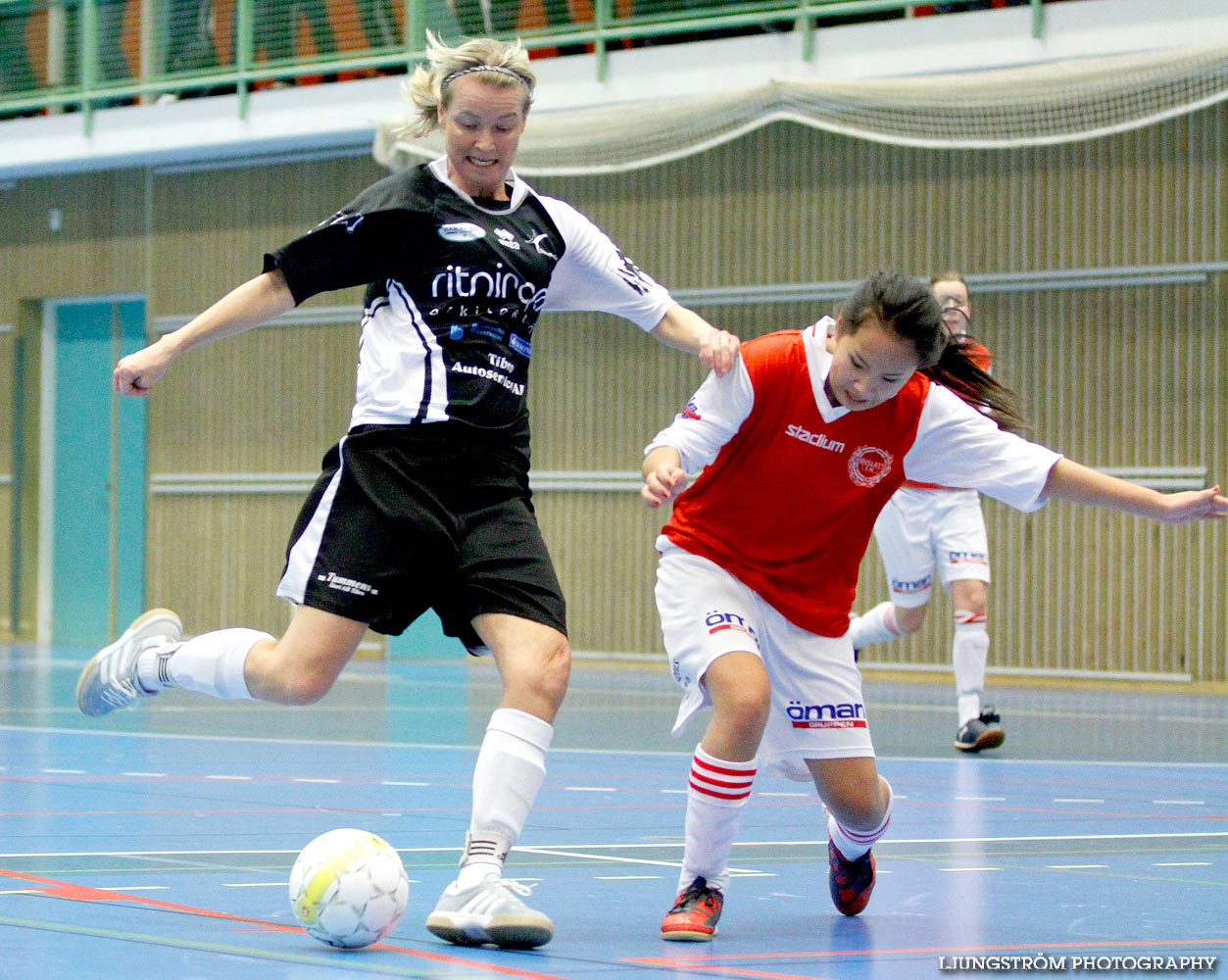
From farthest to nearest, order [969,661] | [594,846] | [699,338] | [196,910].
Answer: [969,661] < [594,846] < [699,338] < [196,910]

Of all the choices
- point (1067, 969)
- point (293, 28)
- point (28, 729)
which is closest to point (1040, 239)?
point (293, 28)

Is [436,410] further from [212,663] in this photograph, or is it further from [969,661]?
[969,661]

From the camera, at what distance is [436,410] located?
3.71 metres

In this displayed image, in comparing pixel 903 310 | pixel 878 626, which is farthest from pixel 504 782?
pixel 878 626

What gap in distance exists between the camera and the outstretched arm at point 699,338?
380cm

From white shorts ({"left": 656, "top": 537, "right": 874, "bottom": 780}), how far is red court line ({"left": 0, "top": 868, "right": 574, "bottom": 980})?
828 mm

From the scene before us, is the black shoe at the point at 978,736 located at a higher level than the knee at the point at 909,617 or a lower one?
lower

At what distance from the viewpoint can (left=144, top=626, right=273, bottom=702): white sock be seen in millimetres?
3953

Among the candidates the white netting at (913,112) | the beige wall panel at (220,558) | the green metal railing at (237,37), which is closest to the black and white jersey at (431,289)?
the white netting at (913,112)

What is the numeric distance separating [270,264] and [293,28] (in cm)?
1387

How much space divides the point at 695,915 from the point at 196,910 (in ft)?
Answer: 3.27

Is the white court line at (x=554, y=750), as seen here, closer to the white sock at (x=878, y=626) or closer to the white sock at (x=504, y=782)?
the white sock at (x=878, y=626)

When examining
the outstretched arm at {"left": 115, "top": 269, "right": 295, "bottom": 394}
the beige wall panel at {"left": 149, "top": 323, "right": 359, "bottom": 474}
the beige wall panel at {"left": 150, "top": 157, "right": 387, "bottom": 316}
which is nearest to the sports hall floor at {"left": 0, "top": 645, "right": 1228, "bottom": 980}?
the outstretched arm at {"left": 115, "top": 269, "right": 295, "bottom": 394}

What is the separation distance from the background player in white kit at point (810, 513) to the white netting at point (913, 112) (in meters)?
7.21
